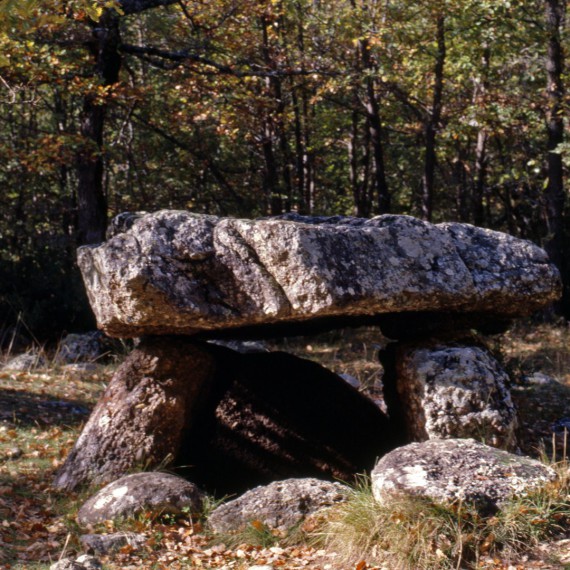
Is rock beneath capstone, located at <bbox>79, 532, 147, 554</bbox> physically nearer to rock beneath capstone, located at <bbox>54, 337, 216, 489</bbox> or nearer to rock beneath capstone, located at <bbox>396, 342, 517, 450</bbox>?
rock beneath capstone, located at <bbox>54, 337, 216, 489</bbox>

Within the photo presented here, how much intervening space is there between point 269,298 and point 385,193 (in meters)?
12.0

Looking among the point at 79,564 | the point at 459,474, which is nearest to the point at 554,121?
the point at 459,474

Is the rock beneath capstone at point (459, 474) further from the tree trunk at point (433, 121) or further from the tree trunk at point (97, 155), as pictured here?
the tree trunk at point (433, 121)

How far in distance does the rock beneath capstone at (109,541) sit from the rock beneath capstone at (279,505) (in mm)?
538

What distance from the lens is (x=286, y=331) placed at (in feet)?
25.7

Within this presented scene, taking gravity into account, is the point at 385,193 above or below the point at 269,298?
above

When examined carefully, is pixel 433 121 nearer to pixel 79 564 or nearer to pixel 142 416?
pixel 142 416

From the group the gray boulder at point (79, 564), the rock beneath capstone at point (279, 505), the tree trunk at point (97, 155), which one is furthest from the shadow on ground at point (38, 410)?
the tree trunk at point (97, 155)

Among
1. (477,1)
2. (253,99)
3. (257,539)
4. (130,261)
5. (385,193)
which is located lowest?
(257,539)

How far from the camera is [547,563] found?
471 cm

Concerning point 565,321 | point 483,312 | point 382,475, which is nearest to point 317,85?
point 565,321

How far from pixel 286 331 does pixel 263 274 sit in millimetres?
1586

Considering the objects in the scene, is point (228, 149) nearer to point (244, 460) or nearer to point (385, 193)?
point (385, 193)

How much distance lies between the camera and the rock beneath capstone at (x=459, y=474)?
5035 mm
